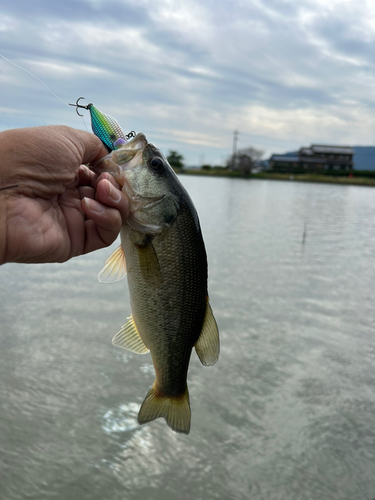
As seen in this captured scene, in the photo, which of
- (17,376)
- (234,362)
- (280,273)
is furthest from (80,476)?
(280,273)

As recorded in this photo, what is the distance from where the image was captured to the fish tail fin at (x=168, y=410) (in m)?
2.29

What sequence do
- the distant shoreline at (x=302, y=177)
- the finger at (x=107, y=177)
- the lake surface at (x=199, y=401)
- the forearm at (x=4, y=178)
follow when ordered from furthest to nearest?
1. the distant shoreline at (x=302, y=177)
2. the lake surface at (x=199, y=401)
3. the finger at (x=107, y=177)
4. the forearm at (x=4, y=178)

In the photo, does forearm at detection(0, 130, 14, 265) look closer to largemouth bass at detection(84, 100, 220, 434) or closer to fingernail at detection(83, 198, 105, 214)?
fingernail at detection(83, 198, 105, 214)

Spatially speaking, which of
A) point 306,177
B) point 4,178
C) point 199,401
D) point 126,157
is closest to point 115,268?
point 126,157

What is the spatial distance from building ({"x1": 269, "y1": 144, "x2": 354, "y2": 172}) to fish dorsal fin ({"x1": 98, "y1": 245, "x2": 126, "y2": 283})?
109 meters

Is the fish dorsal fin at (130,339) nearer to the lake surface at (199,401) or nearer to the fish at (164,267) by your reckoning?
the fish at (164,267)

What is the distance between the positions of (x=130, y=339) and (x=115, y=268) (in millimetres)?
462

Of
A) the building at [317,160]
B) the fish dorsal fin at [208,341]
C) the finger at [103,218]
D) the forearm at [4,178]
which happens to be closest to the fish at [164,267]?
the fish dorsal fin at [208,341]

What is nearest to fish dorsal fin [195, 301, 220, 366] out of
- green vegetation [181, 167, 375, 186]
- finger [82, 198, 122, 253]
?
finger [82, 198, 122, 253]

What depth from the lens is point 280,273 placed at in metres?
11.0

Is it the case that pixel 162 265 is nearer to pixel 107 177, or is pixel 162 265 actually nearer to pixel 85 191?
pixel 107 177

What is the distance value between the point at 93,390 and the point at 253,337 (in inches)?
119

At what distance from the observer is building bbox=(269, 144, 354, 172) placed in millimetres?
108125

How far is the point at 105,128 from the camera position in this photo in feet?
7.43
